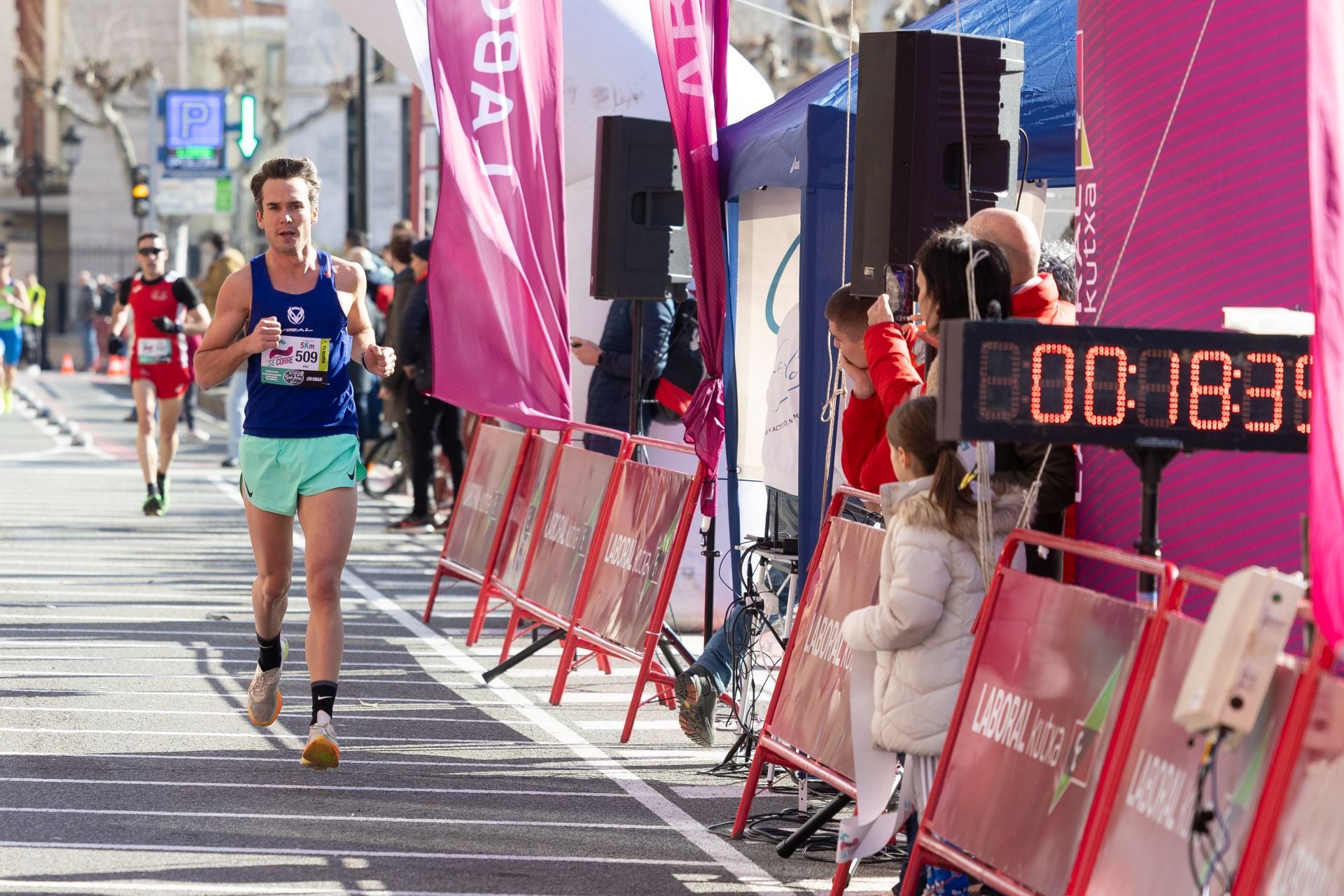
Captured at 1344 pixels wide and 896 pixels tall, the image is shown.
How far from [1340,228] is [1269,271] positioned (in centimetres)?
146

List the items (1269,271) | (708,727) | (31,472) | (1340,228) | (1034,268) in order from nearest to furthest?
(1340,228) < (1269,271) < (1034,268) < (708,727) < (31,472)

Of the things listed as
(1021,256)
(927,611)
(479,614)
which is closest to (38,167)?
(479,614)

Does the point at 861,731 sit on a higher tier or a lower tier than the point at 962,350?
lower

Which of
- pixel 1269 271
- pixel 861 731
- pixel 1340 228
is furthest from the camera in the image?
pixel 861 731

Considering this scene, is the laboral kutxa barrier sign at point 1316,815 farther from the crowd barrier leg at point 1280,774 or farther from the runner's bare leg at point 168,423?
the runner's bare leg at point 168,423

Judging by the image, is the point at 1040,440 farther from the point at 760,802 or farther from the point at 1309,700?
the point at 760,802

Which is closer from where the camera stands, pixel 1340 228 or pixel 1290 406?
pixel 1340 228

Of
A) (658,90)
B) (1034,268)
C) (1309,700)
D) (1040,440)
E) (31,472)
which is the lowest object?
(31,472)

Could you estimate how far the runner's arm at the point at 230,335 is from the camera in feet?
24.3

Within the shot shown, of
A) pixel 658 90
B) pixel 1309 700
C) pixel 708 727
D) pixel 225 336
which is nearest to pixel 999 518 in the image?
pixel 1309 700

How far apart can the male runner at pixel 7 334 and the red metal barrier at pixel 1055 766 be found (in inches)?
1050

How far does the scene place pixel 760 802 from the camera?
7.22 metres

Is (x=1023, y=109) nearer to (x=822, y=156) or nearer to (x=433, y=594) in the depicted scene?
(x=822, y=156)

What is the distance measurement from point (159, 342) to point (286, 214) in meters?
8.92
